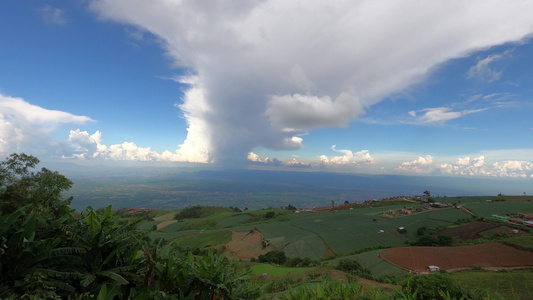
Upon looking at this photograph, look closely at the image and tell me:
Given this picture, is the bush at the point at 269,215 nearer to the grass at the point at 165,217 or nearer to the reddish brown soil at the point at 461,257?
the grass at the point at 165,217

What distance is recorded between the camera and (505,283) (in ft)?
66.8

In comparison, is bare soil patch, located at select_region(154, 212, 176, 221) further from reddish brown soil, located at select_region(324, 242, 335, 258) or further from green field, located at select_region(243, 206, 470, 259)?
reddish brown soil, located at select_region(324, 242, 335, 258)

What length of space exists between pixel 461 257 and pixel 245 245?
38.3 meters

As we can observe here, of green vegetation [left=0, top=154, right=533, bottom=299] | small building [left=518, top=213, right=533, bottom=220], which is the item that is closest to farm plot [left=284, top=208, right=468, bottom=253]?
green vegetation [left=0, top=154, right=533, bottom=299]

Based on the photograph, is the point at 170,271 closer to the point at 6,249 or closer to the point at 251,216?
the point at 6,249

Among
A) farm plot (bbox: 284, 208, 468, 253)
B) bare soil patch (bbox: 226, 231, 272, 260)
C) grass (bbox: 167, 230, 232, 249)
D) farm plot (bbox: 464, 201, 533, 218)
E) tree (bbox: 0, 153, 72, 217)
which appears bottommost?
grass (bbox: 167, 230, 232, 249)

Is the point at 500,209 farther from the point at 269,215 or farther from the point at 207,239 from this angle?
the point at 207,239

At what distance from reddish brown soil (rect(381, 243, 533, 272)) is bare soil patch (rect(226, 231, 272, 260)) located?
2416cm

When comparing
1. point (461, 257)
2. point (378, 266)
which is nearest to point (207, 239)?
point (378, 266)

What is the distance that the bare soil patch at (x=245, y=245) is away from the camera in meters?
43.0

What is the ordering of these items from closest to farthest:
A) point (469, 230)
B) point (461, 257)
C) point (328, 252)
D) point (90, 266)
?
point (90, 266)
point (461, 257)
point (328, 252)
point (469, 230)

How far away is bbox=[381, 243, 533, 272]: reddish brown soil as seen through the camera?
28.2 meters

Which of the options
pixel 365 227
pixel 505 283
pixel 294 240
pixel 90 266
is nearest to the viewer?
pixel 90 266

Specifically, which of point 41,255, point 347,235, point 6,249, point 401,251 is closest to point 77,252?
point 41,255
